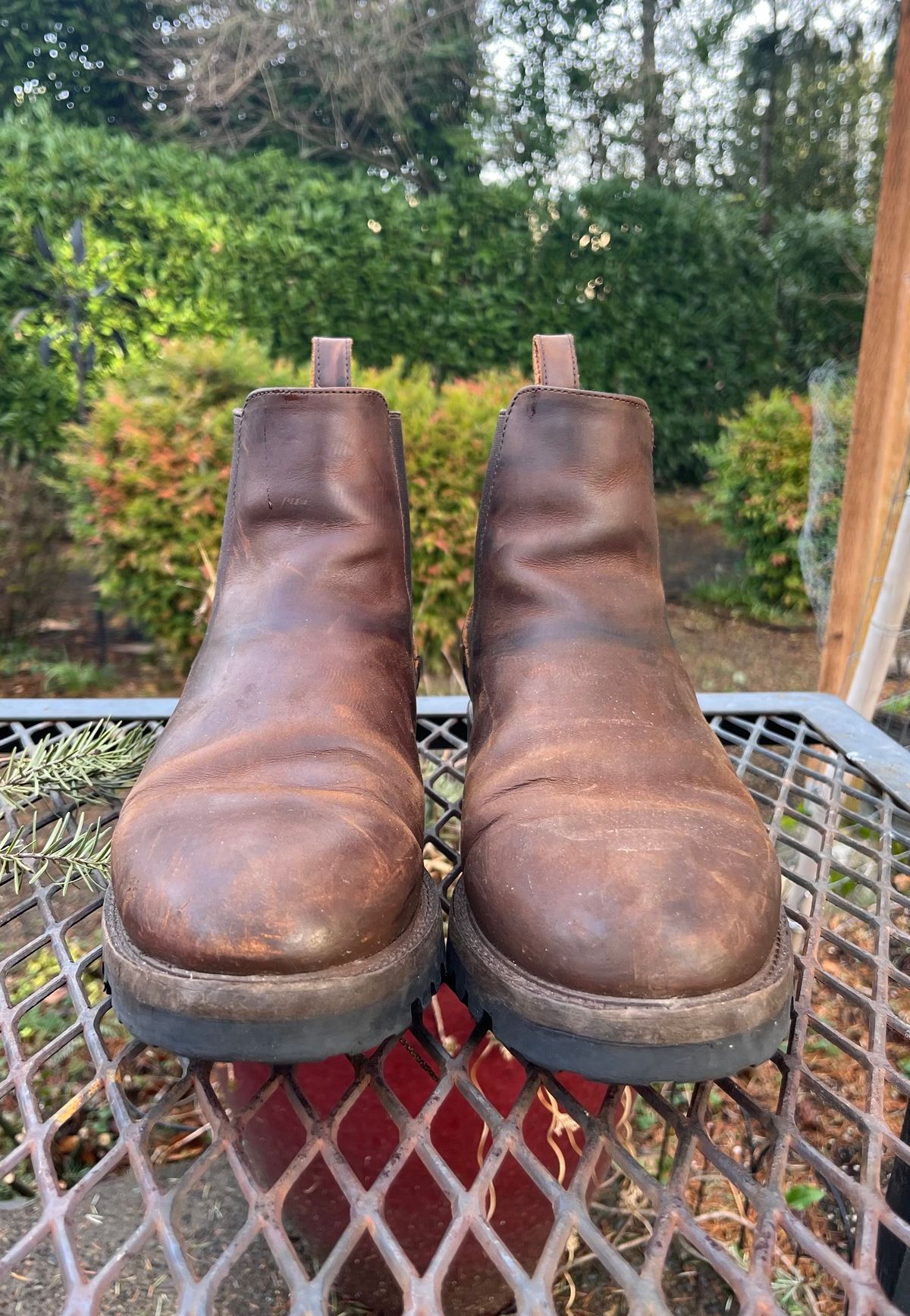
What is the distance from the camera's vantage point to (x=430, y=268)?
18.7 feet

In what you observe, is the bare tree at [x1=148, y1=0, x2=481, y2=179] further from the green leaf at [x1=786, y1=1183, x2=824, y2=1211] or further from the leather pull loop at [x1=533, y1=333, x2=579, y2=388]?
the green leaf at [x1=786, y1=1183, x2=824, y2=1211]

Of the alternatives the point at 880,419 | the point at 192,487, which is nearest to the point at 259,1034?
the point at 880,419

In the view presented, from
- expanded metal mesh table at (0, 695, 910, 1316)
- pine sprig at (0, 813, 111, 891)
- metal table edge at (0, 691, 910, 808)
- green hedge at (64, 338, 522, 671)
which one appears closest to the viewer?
expanded metal mesh table at (0, 695, 910, 1316)

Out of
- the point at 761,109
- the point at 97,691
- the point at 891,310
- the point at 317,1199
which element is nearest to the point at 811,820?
the point at 317,1199

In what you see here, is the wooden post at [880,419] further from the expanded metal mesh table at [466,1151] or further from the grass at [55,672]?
the grass at [55,672]

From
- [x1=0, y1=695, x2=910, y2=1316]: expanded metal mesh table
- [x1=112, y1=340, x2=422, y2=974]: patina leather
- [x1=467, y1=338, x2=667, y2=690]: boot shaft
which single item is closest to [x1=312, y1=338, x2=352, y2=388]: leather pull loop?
[x1=112, y1=340, x2=422, y2=974]: patina leather

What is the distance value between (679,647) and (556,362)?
345 centimetres

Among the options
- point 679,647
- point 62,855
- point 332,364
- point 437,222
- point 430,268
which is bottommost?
point 679,647

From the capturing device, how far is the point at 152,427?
9.37ft

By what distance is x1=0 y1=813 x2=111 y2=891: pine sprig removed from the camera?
858 mm

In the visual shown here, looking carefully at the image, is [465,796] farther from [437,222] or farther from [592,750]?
[437,222]

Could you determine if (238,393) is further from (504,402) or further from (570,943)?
(570,943)

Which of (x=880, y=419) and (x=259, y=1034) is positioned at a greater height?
(x=880, y=419)

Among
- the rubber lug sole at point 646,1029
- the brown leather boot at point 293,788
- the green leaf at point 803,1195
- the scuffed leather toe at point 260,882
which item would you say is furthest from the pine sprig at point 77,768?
the green leaf at point 803,1195
